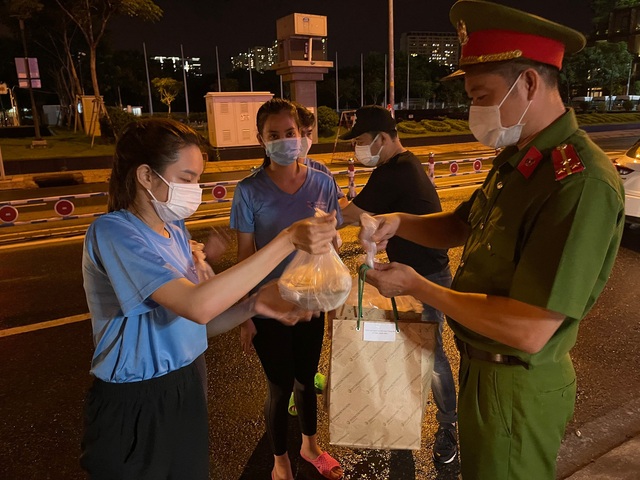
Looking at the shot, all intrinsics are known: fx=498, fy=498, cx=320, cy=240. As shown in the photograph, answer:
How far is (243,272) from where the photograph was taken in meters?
1.58

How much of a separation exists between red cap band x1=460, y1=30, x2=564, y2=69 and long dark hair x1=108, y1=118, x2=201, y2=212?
112 centimetres

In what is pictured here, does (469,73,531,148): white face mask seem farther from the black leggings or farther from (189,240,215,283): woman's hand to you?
the black leggings

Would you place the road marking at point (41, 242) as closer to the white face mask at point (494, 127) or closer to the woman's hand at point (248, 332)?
the woman's hand at point (248, 332)

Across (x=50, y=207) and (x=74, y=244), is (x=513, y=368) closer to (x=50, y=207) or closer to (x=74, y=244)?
(x=74, y=244)

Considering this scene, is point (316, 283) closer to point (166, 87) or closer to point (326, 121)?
point (326, 121)

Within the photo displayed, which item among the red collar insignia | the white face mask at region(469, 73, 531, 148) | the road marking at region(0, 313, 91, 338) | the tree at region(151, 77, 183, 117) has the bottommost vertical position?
the road marking at region(0, 313, 91, 338)

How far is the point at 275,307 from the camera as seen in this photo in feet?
7.25

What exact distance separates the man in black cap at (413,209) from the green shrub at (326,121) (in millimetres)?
22151

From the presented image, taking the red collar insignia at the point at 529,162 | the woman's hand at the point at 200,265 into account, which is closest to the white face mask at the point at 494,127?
the red collar insignia at the point at 529,162

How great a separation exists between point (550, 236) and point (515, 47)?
665mm

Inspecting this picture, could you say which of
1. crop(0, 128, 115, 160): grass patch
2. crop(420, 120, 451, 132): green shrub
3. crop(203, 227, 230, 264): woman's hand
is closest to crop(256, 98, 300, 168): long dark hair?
crop(203, 227, 230, 264): woman's hand

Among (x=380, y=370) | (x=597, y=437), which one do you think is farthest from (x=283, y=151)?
(x=597, y=437)

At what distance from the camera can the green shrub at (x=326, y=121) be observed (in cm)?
2492

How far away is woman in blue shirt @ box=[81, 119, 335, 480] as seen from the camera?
62.9 inches
